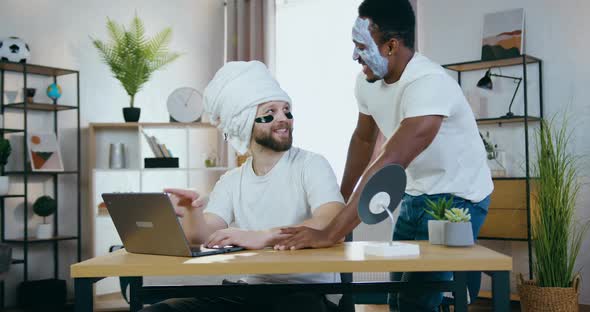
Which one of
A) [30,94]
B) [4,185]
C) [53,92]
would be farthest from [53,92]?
[4,185]

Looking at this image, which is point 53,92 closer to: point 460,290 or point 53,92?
point 53,92

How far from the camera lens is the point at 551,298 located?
3.96 m

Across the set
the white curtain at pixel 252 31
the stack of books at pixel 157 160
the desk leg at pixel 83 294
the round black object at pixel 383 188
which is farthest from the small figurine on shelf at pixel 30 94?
the round black object at pixel 383 188

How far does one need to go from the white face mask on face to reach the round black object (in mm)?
543

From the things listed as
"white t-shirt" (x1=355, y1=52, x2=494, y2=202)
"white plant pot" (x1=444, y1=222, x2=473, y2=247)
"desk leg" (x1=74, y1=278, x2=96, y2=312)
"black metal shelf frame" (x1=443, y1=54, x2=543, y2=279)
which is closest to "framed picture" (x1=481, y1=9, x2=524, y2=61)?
"black metal shelf frame" (x1=443, y1=54, x2=543, y2=279)

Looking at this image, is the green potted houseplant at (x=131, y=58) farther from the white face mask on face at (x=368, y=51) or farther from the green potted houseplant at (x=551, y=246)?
the white face mask on face at (x=368, y=51)

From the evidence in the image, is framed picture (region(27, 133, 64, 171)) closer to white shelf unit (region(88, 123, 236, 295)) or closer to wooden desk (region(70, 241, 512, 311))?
white shelf unit (region(88, 123, 236, 295))

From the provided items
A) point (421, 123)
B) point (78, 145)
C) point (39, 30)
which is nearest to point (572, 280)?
point (421, 123)

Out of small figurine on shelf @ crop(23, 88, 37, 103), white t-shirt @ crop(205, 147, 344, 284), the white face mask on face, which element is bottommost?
white t-shirt @ crop(205, 147, 344, 284)

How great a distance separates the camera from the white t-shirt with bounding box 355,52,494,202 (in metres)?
1.97

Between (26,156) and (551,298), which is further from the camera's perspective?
(26,156)

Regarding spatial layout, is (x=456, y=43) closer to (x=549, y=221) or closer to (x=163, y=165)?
(x=549, y=221)

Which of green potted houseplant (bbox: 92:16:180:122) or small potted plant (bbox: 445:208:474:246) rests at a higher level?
green potted houseplant (bbox: 92:16:180:122)

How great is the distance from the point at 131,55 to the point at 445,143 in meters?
3.67
